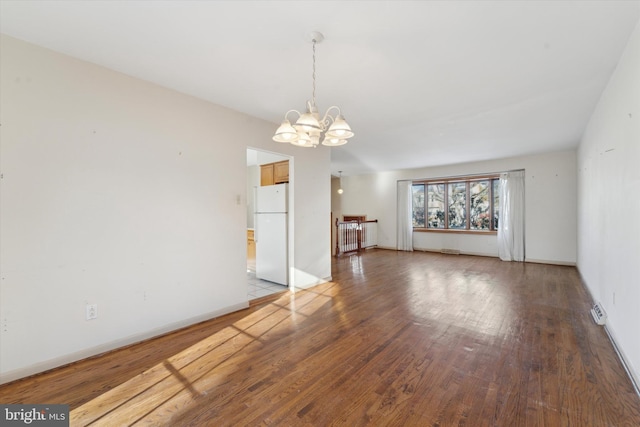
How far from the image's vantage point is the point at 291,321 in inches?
123

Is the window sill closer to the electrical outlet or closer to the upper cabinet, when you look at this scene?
the upper cabinet

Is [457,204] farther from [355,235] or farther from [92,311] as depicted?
[92,311]

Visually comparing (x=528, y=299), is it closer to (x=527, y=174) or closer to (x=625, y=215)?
(x=625, y=215)

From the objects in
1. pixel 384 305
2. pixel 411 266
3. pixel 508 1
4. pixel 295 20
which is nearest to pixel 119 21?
pixel 295 20

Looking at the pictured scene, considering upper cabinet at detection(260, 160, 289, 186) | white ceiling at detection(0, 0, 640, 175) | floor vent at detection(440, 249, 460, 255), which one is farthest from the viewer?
floor vent at detection(440, 249, 460, 255)

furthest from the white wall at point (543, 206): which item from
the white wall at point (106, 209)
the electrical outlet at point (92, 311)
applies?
the electrical outlet at point (92, 311)

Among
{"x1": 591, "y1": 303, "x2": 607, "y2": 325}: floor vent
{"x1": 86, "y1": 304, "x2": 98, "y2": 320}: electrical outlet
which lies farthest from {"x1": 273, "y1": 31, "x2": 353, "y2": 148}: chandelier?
{"x1": 591, "y1": 303, "x2": 607, "y2": 325}: floor vent

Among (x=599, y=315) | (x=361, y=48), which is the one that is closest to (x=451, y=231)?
(x=599, y=315)

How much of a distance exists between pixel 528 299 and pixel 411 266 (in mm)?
2504

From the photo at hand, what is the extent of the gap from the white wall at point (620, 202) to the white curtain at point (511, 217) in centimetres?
329

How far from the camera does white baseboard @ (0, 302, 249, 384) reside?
2.03 metres

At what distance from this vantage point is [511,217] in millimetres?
6617

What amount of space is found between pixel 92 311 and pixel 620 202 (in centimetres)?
466

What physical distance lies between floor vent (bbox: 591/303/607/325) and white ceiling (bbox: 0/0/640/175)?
7.90 ft
